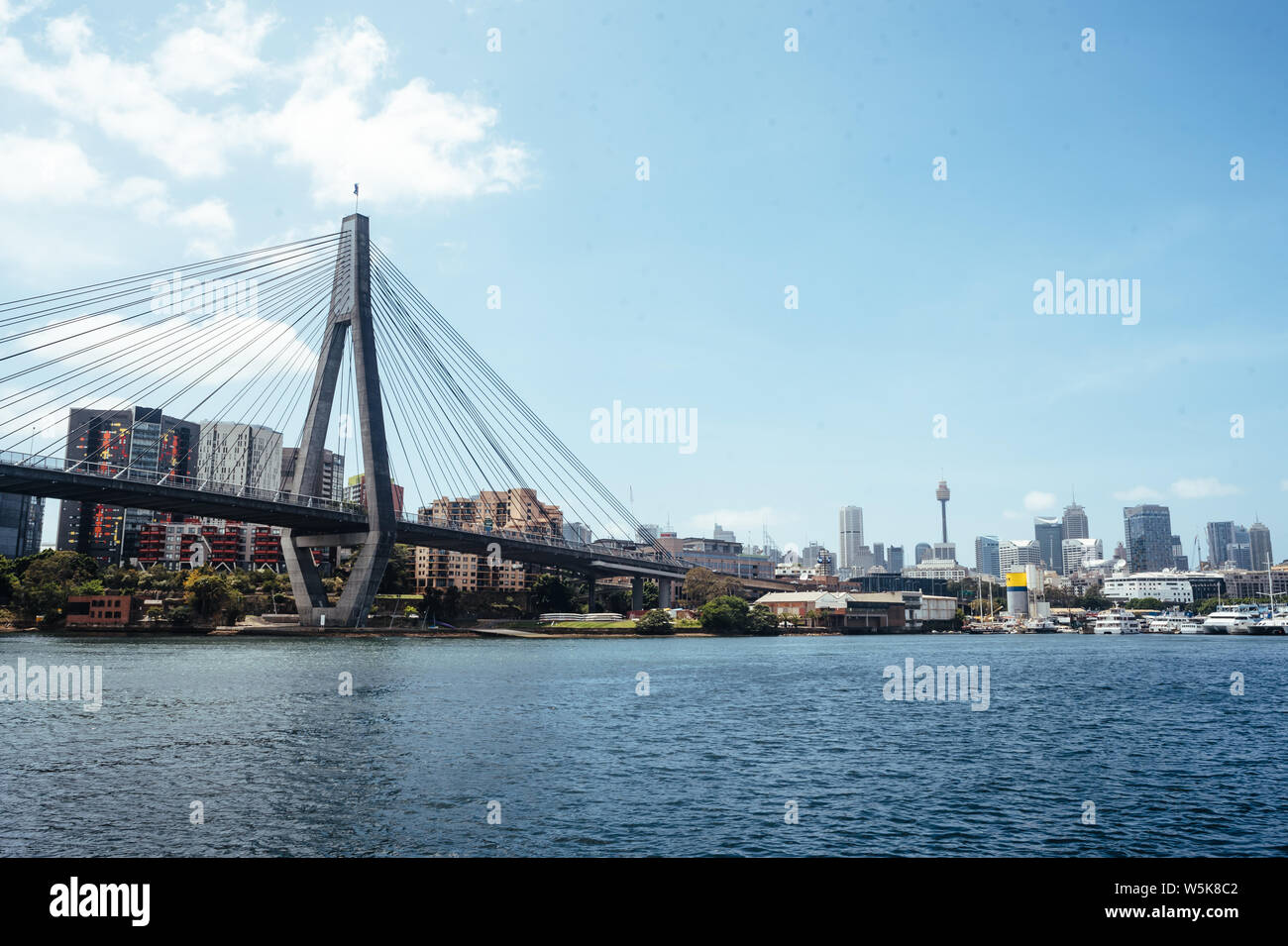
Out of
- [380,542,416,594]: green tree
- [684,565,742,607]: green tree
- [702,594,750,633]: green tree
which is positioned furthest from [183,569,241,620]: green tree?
[684,565,742,607]: green tree

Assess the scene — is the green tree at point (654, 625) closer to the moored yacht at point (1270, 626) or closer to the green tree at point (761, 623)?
the green tree at point (761, 623)

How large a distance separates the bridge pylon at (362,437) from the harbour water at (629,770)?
124 feet

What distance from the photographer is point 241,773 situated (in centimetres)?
2166

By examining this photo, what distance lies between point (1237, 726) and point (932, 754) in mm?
15199

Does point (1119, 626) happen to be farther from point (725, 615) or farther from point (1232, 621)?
point (725, 615)

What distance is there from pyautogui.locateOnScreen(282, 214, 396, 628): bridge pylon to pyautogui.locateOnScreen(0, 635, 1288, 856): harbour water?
37.9 metres

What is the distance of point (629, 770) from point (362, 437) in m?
64.7

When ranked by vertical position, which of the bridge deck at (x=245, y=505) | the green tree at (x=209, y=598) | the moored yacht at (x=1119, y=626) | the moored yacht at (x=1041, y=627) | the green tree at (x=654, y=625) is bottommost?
the moored yacht at (x=1041, y=627)

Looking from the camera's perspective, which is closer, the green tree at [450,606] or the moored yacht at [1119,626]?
the green tree at [450,606]

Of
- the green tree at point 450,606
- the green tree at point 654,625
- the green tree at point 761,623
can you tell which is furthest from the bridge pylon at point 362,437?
the green tree at point 761,623

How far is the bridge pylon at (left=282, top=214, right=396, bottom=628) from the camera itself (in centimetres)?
8019

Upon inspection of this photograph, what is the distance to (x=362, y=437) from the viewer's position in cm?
8106

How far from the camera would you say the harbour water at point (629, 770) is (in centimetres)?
1667
